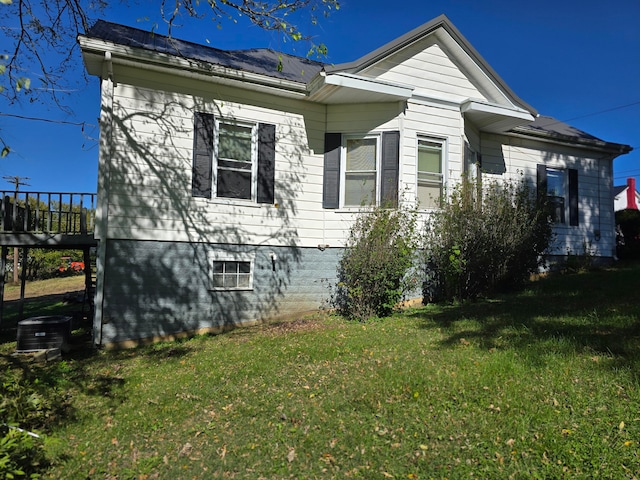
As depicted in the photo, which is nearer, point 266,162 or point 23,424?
point 23,424

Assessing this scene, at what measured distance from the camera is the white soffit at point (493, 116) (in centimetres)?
932

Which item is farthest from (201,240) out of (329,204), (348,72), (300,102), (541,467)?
(541,467)

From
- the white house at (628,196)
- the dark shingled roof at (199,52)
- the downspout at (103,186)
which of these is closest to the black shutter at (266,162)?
the dark shingled roof at (199,52)

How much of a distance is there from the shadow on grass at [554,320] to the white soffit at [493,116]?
401 centimetres

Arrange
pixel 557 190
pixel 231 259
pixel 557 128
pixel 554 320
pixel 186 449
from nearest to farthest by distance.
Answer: pixel 186 449 → pixel 554 320 → pixel 231 259 → pixel 557 190 → pixel 557 128

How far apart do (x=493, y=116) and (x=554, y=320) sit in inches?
225

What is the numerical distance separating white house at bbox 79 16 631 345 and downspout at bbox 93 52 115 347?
2cm

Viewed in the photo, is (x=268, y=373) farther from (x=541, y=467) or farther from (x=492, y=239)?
(x=492, y=239)

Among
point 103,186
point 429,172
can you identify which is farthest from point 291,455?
point 429,172

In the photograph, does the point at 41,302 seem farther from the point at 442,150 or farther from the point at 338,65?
the point at 442,150

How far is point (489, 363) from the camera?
444 cm

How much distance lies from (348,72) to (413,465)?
7168 millimetres

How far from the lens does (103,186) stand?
709 cm

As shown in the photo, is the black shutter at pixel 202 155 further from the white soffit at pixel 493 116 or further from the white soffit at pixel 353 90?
the white soffit at pixel 493 116
